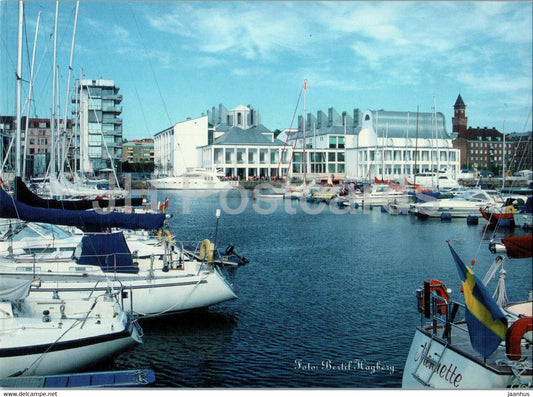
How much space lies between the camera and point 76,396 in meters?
8.66

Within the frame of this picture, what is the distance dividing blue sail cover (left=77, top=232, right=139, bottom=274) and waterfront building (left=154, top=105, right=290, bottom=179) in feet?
295

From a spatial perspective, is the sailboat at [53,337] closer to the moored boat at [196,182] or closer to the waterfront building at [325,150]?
the moored boat at [196,182]

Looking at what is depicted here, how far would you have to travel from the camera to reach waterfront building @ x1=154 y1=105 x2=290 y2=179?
108375 millimetres

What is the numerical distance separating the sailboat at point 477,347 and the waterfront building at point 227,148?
96.0 meters

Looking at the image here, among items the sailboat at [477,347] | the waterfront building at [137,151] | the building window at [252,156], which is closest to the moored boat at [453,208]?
the sailboat at [477,347]

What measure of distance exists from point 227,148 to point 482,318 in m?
102

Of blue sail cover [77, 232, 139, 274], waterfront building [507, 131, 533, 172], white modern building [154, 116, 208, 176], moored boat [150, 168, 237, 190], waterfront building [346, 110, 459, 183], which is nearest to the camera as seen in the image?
blue sail cover [77, 232, 139, 274]

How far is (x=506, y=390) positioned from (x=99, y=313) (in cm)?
823

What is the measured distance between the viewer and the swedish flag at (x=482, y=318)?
304 inches

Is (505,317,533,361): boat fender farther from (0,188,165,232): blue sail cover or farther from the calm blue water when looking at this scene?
(0,188,165,232): blue sail cover

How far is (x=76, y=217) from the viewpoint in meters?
14.7

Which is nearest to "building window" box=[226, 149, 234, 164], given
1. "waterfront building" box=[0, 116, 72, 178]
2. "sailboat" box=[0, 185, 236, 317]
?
"waterfront building" box=[0, 116, 72, 178]

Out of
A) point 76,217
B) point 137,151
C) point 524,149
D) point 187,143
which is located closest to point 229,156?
point 187,143

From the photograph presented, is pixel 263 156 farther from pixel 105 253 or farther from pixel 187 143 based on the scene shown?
pixel 105 253
